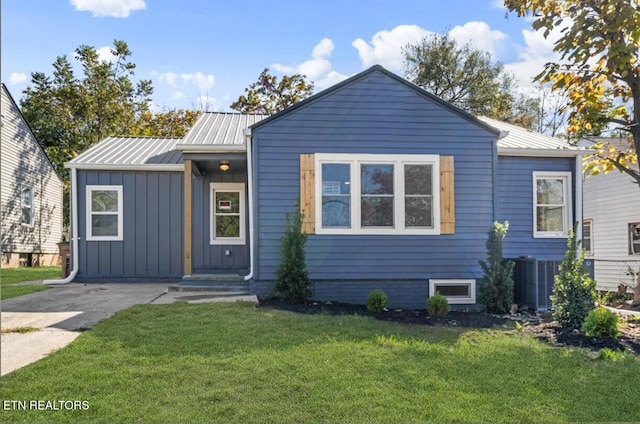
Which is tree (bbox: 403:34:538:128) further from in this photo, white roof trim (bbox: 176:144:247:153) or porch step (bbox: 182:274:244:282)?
porch step (bbox: 182:274:244:282)

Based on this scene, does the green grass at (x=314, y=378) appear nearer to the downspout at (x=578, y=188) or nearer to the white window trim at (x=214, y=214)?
the white window trim at (x=214, y=214)

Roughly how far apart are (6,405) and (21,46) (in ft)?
12.0

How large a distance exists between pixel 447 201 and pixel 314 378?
198 inches

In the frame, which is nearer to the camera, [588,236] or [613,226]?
[613,226]

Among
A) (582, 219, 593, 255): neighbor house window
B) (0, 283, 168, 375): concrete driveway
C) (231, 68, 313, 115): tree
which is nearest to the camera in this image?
(0, 283, 168, 375): concrete driveway

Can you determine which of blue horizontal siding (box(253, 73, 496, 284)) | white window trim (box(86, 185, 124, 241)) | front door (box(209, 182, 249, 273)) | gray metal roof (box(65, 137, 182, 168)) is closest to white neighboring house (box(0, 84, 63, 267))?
gray metal roof (box(65, 137, 182, 168))

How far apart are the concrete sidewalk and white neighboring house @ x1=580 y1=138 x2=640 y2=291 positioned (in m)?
12.3

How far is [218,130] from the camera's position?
10180 millimetres

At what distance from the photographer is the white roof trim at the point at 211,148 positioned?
8539 mm

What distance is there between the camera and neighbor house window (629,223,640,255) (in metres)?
14.1

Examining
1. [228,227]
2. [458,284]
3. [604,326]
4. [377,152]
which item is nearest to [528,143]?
[458,284]

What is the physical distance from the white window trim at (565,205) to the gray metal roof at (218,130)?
5.97 meters

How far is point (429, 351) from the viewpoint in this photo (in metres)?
4.68

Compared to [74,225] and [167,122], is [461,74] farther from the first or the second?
[74,225]
